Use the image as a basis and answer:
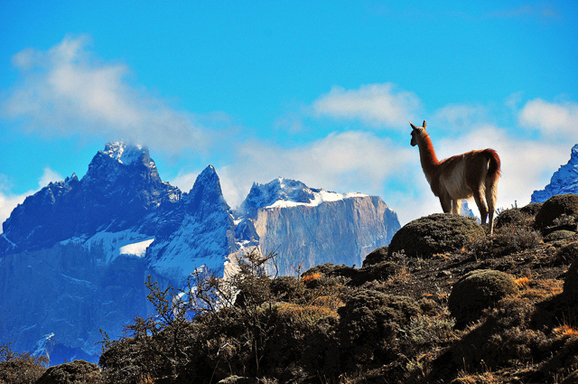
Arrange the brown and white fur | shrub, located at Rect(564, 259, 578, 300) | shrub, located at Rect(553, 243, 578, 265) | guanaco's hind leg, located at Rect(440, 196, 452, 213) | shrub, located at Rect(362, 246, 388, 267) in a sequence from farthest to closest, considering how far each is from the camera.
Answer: guanaco's hind leg, located at Rect(440, 196, 452, 213) → shrub, located at Rect(362, 246, 388, 267) → the brown and white fur → shrub, located at Rect(553, 243, 578, 265) → shrub, located at Rect(564, 259, 578, 300)

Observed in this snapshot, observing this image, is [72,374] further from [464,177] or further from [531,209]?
[531,209]

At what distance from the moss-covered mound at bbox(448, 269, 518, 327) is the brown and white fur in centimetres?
605

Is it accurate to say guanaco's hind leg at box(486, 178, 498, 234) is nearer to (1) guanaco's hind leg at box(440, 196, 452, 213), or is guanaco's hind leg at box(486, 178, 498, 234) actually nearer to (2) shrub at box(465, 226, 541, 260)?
(2) shrub at box(465, 226, 541, 260)

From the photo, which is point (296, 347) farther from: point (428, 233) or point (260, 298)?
point (428, 233)

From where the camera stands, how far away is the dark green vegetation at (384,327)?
5.89m

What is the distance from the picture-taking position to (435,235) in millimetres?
13273

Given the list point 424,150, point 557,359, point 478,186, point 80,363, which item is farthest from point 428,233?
point 80,363

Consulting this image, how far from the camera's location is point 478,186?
513 inches

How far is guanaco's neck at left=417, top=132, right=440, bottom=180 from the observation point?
52.4 feet

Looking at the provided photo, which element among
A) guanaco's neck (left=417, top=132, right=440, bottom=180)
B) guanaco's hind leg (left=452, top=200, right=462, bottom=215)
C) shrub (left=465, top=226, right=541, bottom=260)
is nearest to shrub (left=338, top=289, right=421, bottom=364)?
shrub (left=465, top=226, right=541, bottom=260)

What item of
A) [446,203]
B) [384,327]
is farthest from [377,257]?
[384,327]

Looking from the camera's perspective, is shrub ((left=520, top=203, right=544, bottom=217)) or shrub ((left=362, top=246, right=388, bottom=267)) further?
shrub ((left=520, top=203, right=544, bottom=217))

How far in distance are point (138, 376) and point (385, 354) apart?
15.5 feet

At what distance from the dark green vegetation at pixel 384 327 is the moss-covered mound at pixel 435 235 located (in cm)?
93
